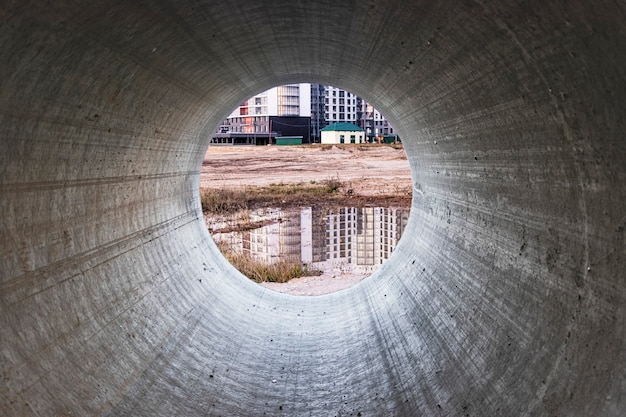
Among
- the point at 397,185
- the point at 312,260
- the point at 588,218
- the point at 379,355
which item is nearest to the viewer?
the point at 588,218

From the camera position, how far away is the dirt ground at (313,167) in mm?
27656

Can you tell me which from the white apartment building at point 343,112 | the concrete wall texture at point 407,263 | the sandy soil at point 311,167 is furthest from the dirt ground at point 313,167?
the white apartment building at point 343,112

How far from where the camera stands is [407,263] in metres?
6.54

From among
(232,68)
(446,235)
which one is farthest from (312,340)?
(232,68)

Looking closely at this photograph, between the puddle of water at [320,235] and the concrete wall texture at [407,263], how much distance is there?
7.46 meters

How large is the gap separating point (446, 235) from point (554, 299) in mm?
2309

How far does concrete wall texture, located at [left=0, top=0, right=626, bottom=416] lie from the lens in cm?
274

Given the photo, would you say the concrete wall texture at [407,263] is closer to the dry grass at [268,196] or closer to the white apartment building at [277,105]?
the dry grass at [268,196]

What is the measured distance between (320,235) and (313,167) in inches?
583

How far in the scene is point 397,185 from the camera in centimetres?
2723

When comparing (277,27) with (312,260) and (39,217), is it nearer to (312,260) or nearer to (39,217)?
(39,217)

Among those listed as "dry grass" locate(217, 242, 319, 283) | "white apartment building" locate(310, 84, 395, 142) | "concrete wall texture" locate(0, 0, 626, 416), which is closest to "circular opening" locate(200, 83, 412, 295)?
"dry grass" locate(217, 242, 319, 283)

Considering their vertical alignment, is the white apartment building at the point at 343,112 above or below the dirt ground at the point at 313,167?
above

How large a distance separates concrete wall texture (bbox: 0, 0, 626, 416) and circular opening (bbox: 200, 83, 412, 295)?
419cm
